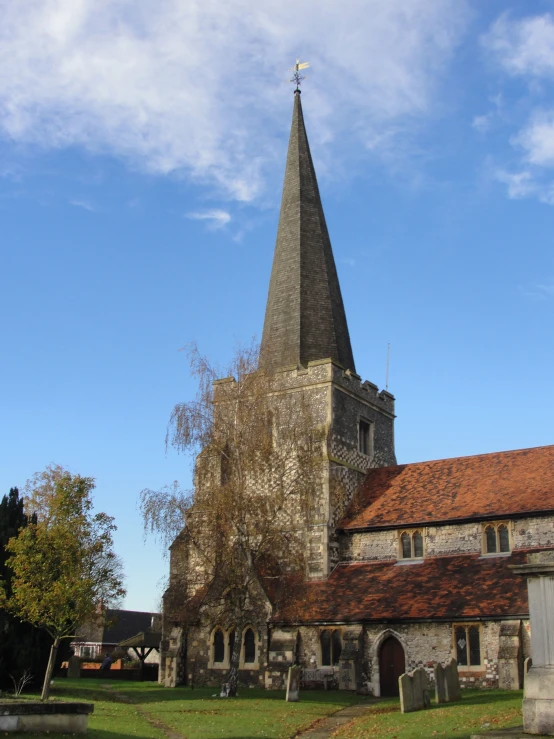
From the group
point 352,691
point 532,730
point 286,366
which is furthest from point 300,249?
point 532,730

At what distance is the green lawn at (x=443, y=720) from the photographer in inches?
572

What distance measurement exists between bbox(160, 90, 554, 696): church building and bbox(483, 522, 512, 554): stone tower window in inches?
1.9

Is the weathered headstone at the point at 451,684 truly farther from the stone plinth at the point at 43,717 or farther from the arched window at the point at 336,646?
the stone plinth at the point at 43,717

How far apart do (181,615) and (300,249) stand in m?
17.8

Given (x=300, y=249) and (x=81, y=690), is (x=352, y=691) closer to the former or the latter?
(x=81, y=690)

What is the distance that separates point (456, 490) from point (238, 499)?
952 cm

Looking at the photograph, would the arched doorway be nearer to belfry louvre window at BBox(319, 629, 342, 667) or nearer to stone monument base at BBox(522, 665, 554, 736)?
belfry louvre window at BBox(319, 629, 342, 667)

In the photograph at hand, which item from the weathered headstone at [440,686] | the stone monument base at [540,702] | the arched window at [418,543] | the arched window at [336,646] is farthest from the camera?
the arched window at [418,543]

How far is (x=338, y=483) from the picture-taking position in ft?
94.3

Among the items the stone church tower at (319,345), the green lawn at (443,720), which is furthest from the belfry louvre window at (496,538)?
the green lawn at (443,720)

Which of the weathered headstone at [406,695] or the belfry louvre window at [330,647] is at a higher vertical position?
the belfry louvre window at [330,647]

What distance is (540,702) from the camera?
11.3 meters

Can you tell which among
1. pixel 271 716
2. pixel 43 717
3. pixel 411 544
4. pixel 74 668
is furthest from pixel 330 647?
pixel 74 668

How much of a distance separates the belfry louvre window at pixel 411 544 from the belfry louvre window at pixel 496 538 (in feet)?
7.74
